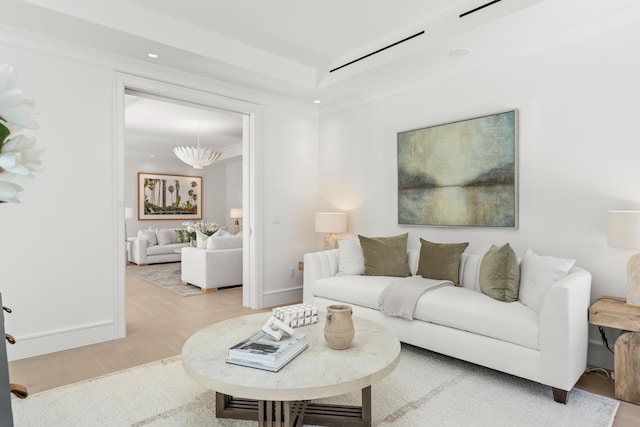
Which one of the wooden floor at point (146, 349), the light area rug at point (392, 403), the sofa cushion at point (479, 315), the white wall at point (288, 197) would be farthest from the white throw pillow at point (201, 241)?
the sofa cushion at point (479, 315)

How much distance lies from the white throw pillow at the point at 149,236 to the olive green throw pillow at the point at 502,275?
7528 millimetres

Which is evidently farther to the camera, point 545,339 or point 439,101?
point 439,101

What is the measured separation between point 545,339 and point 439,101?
247cm

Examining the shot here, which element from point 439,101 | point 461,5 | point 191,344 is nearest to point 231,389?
point 191,344

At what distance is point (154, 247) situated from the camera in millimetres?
8352

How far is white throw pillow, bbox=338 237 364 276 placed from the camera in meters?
3.89

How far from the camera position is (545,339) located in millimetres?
2305

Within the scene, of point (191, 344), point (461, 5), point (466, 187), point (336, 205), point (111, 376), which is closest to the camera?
point (191, 344)

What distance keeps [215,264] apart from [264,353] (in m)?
4.01

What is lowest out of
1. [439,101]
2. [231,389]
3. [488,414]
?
[488,414]

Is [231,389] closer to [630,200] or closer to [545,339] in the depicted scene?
[545,339]

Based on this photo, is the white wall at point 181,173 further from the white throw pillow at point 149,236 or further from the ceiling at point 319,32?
the ceiling at point 319,32

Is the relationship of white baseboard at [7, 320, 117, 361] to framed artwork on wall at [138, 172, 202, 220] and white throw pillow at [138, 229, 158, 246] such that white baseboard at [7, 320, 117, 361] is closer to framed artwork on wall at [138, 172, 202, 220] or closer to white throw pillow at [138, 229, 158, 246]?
white throw pillow at [138, 229, 158, 246]

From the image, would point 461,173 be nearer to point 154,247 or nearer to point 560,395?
point 560,395
